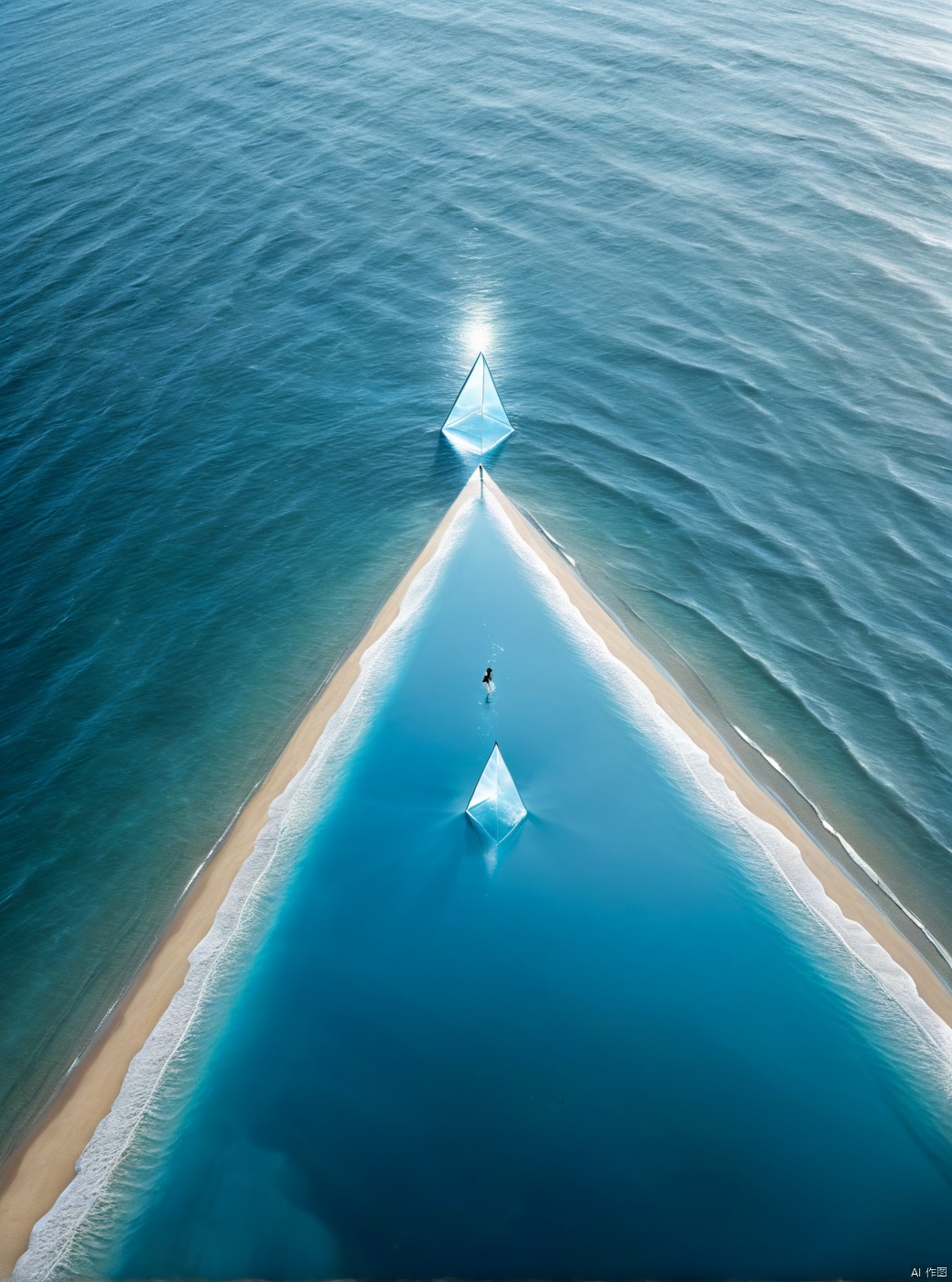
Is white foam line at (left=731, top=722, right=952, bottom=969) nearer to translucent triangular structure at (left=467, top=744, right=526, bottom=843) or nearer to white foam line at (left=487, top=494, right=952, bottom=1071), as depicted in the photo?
white foam line at (left=487, top=494, right=952, bottom=1071)

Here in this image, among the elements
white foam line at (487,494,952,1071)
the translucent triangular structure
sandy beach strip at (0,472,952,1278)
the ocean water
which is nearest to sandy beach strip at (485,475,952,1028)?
sandy beach strip at (0,472,952,1278)

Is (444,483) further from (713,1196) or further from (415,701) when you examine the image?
(713,1196)

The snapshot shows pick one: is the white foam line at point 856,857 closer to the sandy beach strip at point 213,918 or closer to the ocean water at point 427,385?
the ocean water at point 427,385

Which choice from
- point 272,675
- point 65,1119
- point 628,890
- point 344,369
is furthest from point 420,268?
point 65,1119

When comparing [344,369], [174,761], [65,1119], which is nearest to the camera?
[65,1119]

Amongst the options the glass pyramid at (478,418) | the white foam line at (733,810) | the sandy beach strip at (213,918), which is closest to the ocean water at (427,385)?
the sandy beach strip at (213,918)
